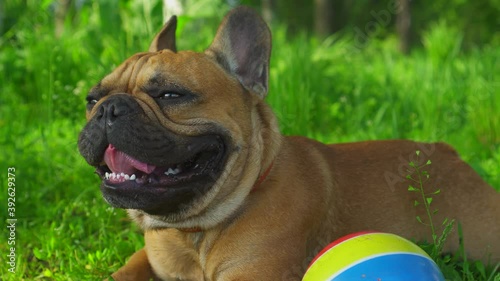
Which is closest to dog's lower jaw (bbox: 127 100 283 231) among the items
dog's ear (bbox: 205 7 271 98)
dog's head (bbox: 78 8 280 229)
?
dog's head (bbox: 78 8 280 229)

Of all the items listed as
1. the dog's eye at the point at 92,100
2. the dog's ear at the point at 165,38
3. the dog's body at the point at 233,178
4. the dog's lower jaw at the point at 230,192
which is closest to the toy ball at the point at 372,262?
the dog's body at the point at 233,178

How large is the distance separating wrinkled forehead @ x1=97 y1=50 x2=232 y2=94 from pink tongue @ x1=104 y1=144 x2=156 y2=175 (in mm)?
295

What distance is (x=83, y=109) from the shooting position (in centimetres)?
489

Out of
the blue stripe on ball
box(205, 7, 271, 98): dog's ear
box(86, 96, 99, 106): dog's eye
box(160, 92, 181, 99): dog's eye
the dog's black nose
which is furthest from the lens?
box(205, 7, 271, 98): dog's ear

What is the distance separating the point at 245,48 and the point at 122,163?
0.85m

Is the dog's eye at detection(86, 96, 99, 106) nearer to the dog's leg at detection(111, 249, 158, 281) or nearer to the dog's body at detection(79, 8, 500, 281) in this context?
the dog's body at detection(79, 8, 500, 281)

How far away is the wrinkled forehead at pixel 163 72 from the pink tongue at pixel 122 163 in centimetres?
29

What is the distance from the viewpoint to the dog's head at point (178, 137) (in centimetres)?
257

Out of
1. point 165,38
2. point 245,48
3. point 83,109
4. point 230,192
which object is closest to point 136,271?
point 230,192

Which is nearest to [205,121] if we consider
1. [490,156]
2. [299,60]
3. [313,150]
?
[313,150]

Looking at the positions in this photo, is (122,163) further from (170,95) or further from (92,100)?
(92,100)

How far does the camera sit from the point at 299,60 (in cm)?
629

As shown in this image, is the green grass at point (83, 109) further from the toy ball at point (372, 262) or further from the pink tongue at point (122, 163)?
the pink tongue at point (122, 163)

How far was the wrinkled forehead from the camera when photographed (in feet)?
8.88
